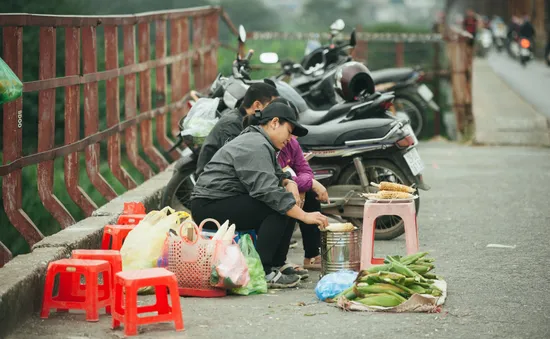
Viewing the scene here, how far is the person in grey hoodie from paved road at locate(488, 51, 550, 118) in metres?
13.9

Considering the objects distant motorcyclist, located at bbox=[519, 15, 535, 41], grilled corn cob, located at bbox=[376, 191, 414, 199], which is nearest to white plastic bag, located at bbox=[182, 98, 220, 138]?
grilled corn cob, located at bbox=[376, 191, 414, 199]

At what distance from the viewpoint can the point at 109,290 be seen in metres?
6.46

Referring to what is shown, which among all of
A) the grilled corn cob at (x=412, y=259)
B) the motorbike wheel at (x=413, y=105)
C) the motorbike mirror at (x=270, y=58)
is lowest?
the grilled corn cob at (x=412, y=259)

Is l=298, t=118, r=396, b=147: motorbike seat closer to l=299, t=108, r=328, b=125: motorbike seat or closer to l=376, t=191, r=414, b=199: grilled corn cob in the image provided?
l=299, t=108, r=328, b=125: motorbike seat

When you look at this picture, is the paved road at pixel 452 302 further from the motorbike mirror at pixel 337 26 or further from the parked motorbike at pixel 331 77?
the motorbike mirror at pixel 337 26

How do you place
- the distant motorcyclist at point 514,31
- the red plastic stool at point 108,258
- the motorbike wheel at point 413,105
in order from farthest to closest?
the distant motorcyclist at point 514,31, the motorbike wheel at point 413,105, the red plastic stool at point 108,258

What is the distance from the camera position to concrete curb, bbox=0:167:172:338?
19.0 ft

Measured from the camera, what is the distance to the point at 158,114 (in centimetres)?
1194

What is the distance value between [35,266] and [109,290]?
0.47 meters

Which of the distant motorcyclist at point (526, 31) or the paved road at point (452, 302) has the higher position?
the distant motorcyclist at point (526, 31)

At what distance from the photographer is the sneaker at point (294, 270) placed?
23.9 ft

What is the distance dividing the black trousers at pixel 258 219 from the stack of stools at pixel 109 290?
1.03 m

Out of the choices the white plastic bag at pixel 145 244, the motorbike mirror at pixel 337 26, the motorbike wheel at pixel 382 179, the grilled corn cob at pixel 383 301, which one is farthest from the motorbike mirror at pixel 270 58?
the grilled corn cob at pixel 383 301

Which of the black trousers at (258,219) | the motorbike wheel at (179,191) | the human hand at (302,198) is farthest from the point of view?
the motorbike wheel at (179,191)
